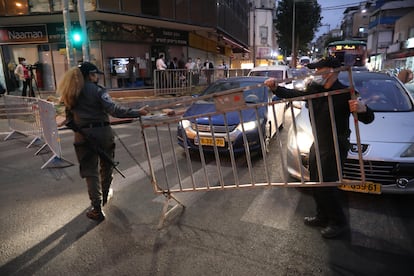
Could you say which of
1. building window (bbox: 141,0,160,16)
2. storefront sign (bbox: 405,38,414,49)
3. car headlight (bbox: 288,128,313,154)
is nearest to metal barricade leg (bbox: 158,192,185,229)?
car headlight (bbox: 288,128,313,154)

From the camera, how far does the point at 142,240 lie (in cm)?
341

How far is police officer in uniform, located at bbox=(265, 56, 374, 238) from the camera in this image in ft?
10.5

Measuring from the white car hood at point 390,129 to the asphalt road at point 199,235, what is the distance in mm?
872

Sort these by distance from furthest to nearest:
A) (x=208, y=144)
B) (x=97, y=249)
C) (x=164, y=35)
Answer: (x=164, y=35) → (x=208, y=144) → (x=97, y=249)

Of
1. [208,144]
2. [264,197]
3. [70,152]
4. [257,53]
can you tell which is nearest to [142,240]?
[264,197]

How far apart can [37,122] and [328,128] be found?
23.1 feet

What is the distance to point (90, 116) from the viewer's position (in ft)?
12.4

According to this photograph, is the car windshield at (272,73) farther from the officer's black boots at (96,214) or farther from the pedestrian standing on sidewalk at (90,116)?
the officer's black boots at (96,214)

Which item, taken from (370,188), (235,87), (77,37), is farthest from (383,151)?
(77,37)

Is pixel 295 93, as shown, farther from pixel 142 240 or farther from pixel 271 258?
pixel 142 240

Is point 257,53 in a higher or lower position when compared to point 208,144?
higher

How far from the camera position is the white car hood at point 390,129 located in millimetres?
3951

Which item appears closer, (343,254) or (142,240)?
(343,254)

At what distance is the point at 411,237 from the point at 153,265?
273 centimetres
